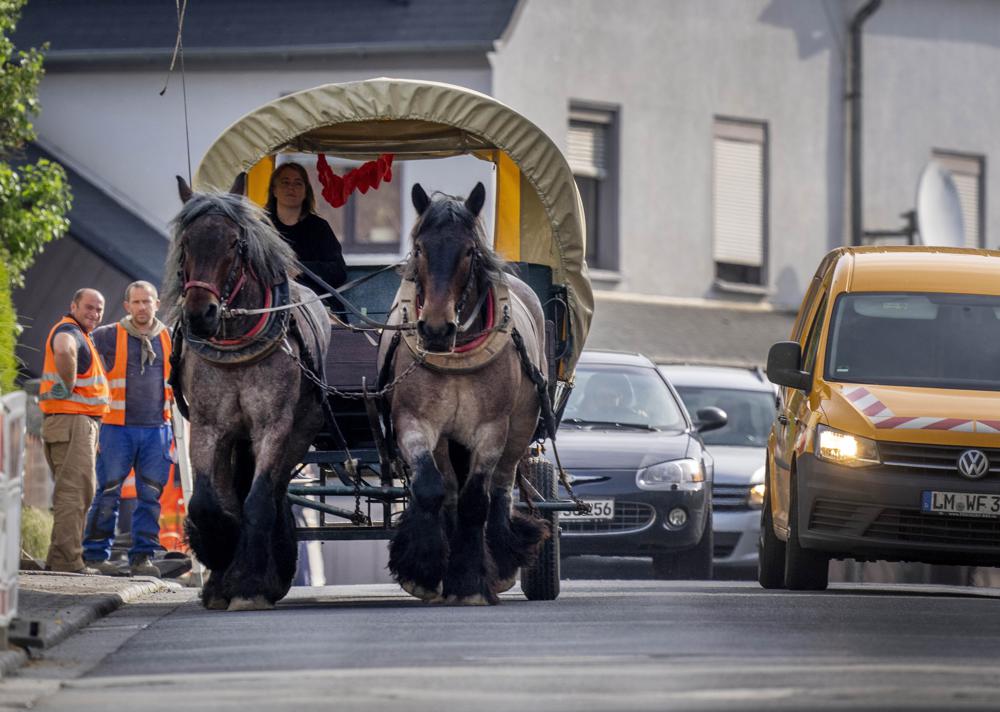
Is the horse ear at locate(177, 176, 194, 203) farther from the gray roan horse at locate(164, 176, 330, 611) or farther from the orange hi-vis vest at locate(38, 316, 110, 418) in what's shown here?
the orange hi-vis vest at locate(38, 316, 110, 418)

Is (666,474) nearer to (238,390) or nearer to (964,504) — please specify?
(964,504)

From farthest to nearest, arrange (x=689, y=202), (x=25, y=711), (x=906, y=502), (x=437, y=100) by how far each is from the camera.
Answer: (x=689, y=202), (x=437, y=100), (x=906, y=502), (x=25, y=711)

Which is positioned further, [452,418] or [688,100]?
[688,100]

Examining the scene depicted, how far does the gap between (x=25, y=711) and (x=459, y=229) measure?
4650mm

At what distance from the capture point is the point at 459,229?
12.5 metres

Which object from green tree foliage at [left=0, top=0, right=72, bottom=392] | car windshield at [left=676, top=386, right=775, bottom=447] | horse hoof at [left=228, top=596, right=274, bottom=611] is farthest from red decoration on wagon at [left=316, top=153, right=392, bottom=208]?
car windshield at [left=676, top=386, right=775, bottom=447]

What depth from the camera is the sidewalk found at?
10086 millimetres

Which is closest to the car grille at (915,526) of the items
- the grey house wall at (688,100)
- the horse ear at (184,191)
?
the horse ear at (184,191)

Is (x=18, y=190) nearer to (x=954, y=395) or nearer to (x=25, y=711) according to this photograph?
(x=954, y=395)

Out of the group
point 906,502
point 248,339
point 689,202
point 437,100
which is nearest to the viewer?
point 248,339

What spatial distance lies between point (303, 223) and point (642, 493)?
4.60 meters

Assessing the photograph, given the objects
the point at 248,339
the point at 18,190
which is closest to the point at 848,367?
the point at 248,339

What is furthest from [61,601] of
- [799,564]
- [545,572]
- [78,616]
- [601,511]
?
[601,511]

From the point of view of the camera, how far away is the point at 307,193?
14719 millimetres
